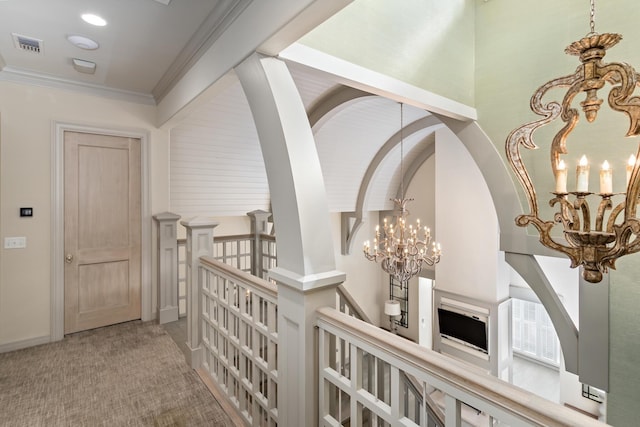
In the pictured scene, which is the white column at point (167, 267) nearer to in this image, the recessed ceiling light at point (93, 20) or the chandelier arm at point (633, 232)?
the recessed ceiling light at point (93, 20)

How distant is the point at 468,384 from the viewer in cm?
94

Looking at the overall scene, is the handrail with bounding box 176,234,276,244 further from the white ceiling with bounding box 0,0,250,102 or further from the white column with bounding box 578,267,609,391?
the white column with bounding box 578,267,609,391

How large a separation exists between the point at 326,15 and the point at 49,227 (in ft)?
10.7

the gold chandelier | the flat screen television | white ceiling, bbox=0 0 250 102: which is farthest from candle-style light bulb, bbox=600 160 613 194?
the flat screen television

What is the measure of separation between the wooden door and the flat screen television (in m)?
4.87

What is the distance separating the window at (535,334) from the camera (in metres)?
6.59

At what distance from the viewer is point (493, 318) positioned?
5098mm

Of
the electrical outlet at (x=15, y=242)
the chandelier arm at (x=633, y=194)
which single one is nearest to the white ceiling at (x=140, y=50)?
the electrical outlet at (x=15, y=242)

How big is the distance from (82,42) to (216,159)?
6.07 feet

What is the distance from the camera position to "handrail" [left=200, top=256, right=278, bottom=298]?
187 centimetres

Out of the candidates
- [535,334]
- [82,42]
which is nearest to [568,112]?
[82,42]

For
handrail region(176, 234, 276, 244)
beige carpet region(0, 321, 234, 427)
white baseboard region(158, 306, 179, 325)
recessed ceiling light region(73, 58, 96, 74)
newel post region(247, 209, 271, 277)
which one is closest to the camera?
beige carpet region(0, 321, 234, 427)

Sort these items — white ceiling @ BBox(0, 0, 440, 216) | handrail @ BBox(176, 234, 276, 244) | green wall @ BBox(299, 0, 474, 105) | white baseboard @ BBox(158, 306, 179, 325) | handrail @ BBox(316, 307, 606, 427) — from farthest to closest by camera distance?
handrail @ BBox(176, 234, 276, 244)
white baseboard @ BBox(158, 306, 179, 325)
green wall @ BBox(299, 0, 474, 105)
white ceiling @ BBox(0, 0, 440, 216)
handrail @ BBox(316, 307, 606, 427)

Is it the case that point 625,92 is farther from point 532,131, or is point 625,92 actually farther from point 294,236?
point 294,236
